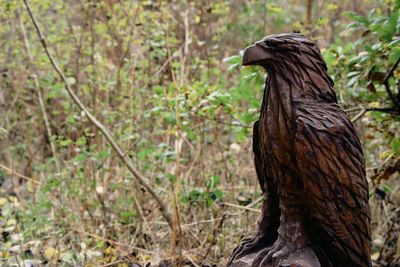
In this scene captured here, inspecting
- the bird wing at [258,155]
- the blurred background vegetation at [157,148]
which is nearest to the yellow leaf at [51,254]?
the blurred background vegetation at [157,148]

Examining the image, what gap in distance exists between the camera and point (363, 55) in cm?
321

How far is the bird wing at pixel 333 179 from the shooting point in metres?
1.77

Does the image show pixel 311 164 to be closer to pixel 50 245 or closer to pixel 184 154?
pixel 50 245

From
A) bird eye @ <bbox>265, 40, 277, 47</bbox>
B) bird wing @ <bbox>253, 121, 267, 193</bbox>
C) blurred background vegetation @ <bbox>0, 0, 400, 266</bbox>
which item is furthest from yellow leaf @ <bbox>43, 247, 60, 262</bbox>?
bird eye @ <bbox>265, 40, 277, 47</bbox>

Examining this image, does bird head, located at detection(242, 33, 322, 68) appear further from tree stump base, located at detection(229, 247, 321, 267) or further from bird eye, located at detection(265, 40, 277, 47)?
tree stump base, located at detection(229, 247, 321, 267)

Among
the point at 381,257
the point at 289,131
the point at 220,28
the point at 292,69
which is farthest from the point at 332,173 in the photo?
the point at 220,28

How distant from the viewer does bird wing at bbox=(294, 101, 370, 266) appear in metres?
1.77

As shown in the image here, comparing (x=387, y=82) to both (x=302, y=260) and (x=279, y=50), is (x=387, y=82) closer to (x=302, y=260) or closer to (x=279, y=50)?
(x=279, y=50)

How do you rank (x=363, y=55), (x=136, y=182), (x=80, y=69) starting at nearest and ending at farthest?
(x=363, y=55)
(x=136, y=182)
(x=80, y=69)

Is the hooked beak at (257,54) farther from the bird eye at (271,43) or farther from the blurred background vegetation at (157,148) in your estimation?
the blurred background vegetation at (157,148)

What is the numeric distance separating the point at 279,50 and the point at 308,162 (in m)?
0.40

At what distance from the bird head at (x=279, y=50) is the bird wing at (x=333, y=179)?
0.17 meters

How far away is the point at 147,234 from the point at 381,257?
1726mm

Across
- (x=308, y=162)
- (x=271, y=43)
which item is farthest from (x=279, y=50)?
(x=308, y=162)
